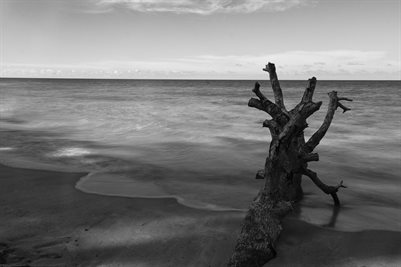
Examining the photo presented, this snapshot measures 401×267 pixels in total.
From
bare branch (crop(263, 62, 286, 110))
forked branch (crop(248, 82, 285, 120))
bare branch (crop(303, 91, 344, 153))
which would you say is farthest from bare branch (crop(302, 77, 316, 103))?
bare branch (crop(303, 91, 344, 153))

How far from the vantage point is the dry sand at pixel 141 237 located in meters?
5.91

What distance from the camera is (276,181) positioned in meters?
6.71

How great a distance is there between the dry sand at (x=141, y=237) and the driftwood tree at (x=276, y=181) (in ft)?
1.51

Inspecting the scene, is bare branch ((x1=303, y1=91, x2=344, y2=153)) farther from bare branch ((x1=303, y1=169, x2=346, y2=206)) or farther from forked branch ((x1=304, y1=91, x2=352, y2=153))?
bare branch ((x1=303, y1=169, x2=346, y2=206))

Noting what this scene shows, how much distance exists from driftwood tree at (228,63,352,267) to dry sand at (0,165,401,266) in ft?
1.51

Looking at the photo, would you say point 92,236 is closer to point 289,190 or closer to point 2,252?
point 2,252

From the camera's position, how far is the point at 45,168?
11.6 metres

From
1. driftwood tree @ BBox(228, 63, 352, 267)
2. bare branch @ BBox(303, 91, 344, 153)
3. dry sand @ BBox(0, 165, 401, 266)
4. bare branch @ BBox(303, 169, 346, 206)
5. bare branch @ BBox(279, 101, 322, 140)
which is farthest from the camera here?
bare branch @ BBox(303, 91, 344, 153)

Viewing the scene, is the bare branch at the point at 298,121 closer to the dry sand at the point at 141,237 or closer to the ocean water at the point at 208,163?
the dry sand at the point at 141,237

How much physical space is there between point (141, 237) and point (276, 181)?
274 centimetres

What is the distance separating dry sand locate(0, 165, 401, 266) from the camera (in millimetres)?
5910

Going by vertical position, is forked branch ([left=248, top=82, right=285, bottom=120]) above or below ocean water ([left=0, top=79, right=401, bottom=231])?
above

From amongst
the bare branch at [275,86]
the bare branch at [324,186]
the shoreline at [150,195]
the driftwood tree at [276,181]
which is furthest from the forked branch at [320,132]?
the shoreline at [150,195]

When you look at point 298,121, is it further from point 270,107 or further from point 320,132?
point 320,132
